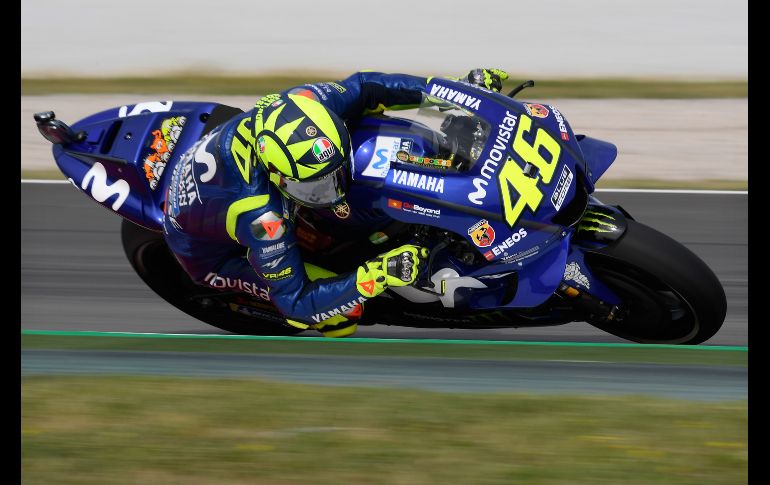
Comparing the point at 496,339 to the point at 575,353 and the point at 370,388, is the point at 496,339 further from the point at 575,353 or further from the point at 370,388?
the point at 370,388

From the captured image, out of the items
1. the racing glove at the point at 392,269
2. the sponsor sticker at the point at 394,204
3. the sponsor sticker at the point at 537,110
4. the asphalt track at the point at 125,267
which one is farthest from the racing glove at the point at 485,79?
the asphalt track at the point at 125,267

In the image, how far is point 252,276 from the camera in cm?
538

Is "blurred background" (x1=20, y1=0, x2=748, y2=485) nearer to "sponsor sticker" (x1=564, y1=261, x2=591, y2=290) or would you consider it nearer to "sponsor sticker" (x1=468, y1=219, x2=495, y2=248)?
"sponsor sticker" (x1=564, y1=261, x2=591, y2=290)

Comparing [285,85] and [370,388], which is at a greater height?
[370,388]

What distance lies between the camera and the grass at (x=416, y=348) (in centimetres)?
493

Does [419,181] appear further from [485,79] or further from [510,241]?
[485,79]

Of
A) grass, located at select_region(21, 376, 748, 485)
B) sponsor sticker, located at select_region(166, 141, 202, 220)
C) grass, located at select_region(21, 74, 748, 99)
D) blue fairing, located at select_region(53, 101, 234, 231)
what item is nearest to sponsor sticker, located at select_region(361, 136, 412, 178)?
sponsor sticker, located at select_region(166, 141, 202, 220)

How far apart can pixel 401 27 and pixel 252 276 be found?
23.5 feet

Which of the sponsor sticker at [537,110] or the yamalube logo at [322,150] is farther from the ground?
the sponsor sticker at [537,110]

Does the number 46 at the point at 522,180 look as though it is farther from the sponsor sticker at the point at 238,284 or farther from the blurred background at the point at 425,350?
the sponsor sticker at the point at 238,284

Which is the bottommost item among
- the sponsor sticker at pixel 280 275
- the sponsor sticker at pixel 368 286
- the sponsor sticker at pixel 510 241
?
the sponsor sticker at pixel 280 275

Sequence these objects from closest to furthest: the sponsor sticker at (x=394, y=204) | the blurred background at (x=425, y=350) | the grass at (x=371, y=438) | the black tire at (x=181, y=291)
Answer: the grass at (x=371, y=438)
the blurred background at (x=425, y=350)
the sponsor sticker at (x=394, y=204)
the black tire at (x=181, y=291)

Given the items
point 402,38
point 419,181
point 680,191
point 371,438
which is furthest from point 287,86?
point 371,438

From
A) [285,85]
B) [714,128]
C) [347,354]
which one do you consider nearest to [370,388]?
[347,354]
